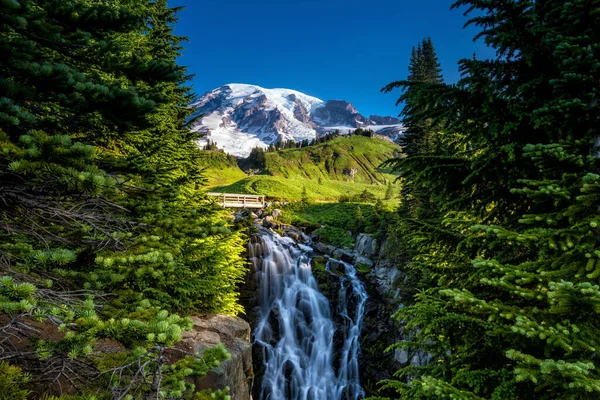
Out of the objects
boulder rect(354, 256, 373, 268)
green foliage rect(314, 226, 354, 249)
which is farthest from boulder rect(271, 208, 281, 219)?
boulder rect(354, 256, 373, 268)

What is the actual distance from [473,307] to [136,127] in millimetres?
4828

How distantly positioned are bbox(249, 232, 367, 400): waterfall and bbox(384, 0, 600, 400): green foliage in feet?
45.8

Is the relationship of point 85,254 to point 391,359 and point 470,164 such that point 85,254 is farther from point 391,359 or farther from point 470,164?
point 391,359

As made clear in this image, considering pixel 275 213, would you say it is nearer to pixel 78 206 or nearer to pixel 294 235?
pixel 294 235

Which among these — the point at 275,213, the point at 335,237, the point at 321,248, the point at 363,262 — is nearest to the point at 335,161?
the point at 275,213

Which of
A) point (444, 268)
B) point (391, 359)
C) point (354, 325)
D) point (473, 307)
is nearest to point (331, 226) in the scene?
point (354, 325)

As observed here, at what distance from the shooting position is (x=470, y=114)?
14.5 ft

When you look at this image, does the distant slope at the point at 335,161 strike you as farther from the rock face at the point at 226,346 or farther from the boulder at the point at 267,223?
the rock face at the point at 226,346

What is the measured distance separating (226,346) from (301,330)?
360 inches

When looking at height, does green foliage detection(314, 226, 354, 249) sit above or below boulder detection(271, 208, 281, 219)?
below

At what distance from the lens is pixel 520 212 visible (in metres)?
4.51

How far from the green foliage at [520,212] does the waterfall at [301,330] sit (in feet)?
45.8

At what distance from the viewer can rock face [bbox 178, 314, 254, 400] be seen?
8359 mm

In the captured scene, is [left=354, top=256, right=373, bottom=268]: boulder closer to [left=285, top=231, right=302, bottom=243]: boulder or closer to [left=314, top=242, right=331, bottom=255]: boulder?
[left=314, top=242, right=331, bottom=255]: boulder
